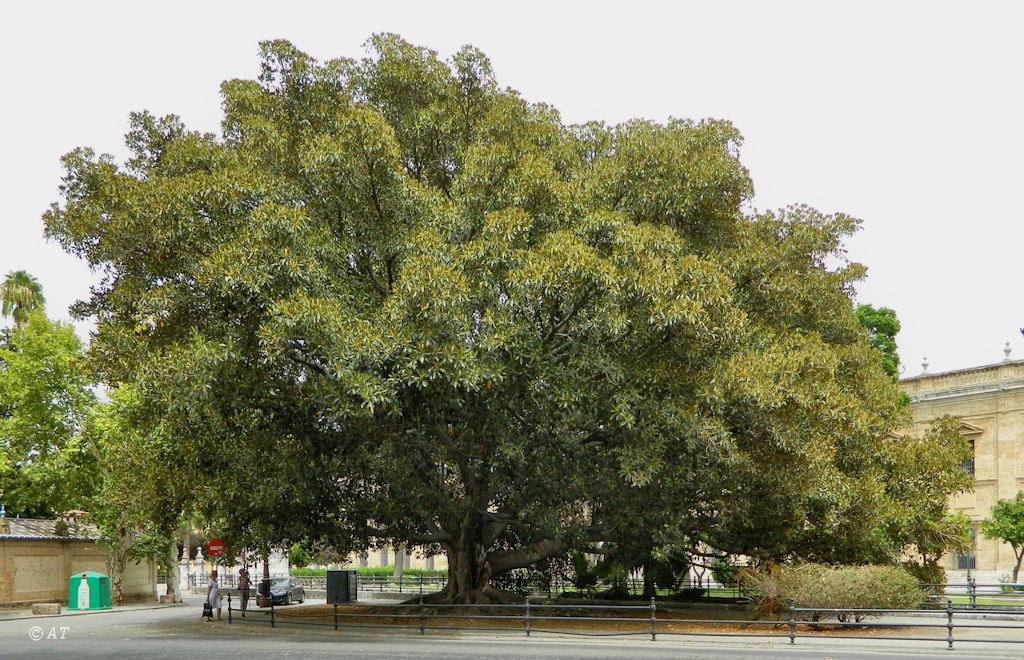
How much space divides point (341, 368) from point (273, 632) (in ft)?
32.6

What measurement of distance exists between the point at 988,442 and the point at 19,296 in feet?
174

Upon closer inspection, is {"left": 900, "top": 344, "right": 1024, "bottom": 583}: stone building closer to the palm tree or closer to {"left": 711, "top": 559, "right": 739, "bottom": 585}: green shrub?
{"left": 711, "top": 559, "right": 739, "bottom": 585}: green shrub

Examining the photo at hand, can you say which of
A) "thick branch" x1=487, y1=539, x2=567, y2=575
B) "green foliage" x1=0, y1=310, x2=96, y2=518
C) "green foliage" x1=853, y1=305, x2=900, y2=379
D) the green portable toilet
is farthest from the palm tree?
"green foliage" x1=853, y1=305, x2=900, y2=379

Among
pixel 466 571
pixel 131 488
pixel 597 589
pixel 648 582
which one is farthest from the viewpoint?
pixel 597 589

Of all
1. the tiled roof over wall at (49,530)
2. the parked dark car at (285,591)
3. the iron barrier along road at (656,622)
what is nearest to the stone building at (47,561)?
the tiled roof over wall at (49,530)

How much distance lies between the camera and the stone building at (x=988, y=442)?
51.2 metres

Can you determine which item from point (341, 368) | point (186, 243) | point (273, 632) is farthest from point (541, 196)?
point (273, 632)

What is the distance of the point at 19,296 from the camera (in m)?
55.9

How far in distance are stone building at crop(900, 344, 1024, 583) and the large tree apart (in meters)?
28.3

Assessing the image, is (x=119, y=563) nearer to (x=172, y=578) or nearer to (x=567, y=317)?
(x=172, y=578)

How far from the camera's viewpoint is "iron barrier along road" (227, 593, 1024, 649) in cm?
2116

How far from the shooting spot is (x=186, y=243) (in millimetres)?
21406

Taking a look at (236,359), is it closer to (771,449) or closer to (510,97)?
(510,97)

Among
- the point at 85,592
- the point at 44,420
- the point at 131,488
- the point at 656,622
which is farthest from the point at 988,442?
the point at 44,420
